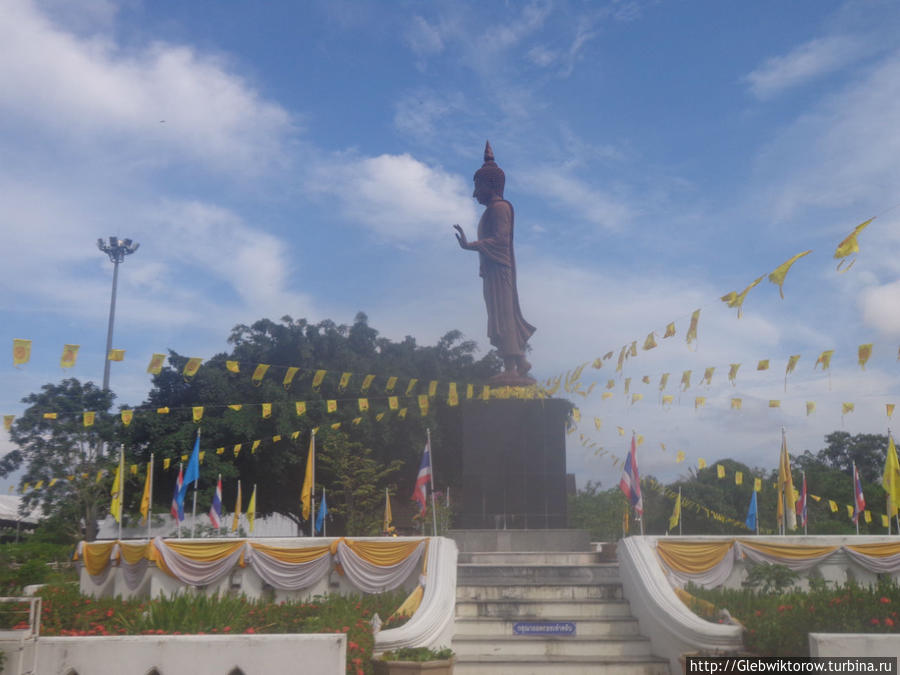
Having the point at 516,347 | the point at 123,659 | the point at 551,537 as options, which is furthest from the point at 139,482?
the point at 123,659

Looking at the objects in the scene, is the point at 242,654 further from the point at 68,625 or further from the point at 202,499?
the point at 202,499

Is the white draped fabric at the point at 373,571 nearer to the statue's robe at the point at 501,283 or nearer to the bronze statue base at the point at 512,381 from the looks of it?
the bronze statue base at the point at 512,381

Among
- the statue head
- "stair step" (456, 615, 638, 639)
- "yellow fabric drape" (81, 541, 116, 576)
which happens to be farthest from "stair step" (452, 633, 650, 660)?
the statue head

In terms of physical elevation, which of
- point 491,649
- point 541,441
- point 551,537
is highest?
point 541,441

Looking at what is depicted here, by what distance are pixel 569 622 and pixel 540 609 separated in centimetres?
60

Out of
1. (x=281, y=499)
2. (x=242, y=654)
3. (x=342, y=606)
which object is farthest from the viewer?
(x=281, y=499)

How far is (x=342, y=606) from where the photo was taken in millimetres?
10281

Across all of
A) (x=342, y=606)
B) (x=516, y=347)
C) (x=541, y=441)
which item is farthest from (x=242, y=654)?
(x=516, y=347)

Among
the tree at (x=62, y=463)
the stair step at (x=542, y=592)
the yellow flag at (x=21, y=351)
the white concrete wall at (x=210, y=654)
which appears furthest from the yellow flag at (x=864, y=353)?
the tree at (x=62, y=463)

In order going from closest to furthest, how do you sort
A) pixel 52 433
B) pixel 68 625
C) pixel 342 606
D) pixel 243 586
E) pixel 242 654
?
1. pixel 242 654
2. pixel 68 625
3. pixel 342 606
4. pixel 243 586
5. pixel 52 433

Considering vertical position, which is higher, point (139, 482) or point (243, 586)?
point (139, 482)

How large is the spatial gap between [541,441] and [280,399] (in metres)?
16.4

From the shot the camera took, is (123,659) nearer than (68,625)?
Yes

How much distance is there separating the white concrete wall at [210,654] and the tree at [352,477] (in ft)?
63.7
